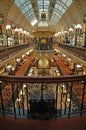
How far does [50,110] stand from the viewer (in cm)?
378

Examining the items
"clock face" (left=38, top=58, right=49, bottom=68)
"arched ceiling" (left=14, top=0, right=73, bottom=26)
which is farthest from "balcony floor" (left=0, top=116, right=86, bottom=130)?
"arched ceiling" (left=14, top=0, right=73, bottom=26)

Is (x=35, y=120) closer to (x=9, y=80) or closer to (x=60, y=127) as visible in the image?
Result: (x=60, y=127)

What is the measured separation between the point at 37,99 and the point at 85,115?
114 centimetres

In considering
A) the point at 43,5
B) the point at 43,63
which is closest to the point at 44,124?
the point at 43,63

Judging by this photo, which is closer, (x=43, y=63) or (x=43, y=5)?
(x=43, y=63)

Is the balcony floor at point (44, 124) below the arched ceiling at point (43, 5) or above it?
below

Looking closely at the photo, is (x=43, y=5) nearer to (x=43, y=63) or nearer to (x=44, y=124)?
(x=43, y=63)

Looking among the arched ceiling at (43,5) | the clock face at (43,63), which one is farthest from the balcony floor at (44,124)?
the arched ceiling at (43,5)

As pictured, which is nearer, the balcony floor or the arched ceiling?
the balcony floor

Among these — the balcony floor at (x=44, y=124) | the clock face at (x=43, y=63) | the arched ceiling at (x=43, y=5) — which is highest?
the arched ceiling at (x=43, y=5)

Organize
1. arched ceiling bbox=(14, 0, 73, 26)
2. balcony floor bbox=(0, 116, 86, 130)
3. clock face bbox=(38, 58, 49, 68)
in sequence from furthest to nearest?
arched ceiling bbox=(14, 0, 73, 26)
clock face bbox=(38, 58, 49, 68)
balcony floor bbox=(0, 116, 86, 130)

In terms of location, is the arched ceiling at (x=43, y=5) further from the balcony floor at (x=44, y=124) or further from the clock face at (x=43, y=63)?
the balcony floor at (x=44, y=124)

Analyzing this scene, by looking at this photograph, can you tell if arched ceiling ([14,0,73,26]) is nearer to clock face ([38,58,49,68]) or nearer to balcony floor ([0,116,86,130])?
clock face ([38,58,49,68])

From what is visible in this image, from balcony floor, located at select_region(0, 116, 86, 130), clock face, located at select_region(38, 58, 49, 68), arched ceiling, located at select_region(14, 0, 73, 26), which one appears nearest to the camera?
balcony floor, located at select_region(0, 116, 86, 130)
